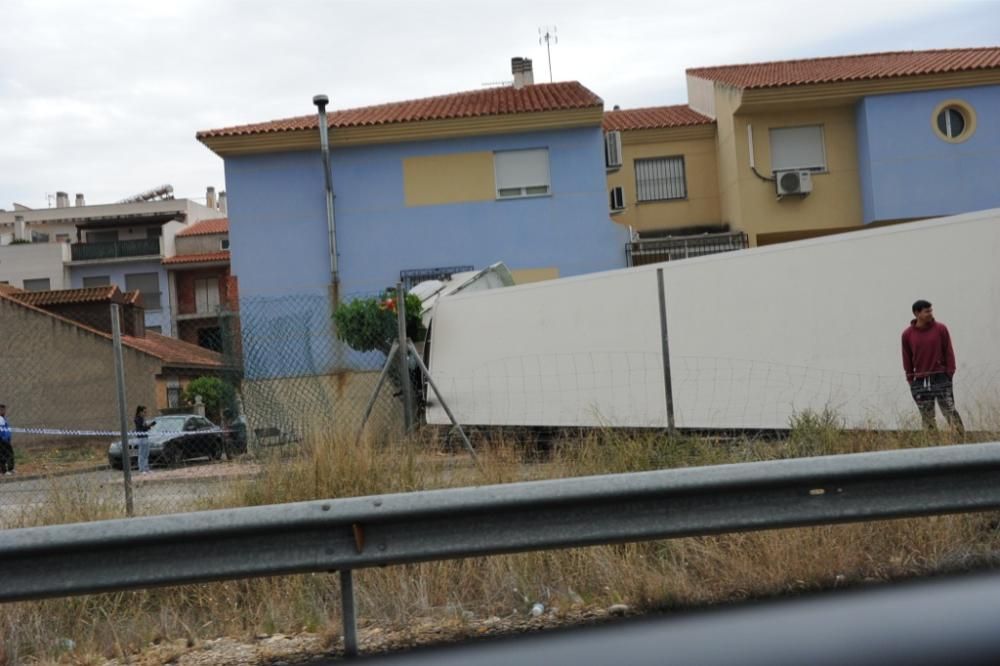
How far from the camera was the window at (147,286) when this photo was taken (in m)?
59.6

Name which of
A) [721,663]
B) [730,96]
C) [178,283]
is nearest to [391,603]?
[721,663]

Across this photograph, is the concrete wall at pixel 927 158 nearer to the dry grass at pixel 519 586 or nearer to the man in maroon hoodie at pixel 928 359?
the man in maroon hoodie at pixel 928 359

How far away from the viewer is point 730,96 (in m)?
27.4

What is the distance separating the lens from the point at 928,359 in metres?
10.5

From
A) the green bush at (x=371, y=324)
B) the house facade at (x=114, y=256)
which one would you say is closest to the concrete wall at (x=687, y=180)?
the green bush at (x=371, y=324)

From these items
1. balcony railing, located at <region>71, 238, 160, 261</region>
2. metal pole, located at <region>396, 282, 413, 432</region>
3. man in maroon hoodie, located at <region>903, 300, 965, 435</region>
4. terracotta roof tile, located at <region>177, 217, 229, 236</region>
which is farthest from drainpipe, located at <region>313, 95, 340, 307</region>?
balcony railing, located at <region>71, 238, 160, 261</region>

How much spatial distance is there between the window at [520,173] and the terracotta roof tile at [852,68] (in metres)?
5.36

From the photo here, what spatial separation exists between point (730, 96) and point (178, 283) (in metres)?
40.4

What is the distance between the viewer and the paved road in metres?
7.04

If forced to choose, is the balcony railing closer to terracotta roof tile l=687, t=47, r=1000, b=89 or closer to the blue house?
the blue house

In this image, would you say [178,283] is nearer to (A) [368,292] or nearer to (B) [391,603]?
(A) [368,292]

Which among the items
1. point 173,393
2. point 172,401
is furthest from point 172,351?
point 172,401

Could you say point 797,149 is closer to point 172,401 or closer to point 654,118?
point 654,118

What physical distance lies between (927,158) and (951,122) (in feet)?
3.70
